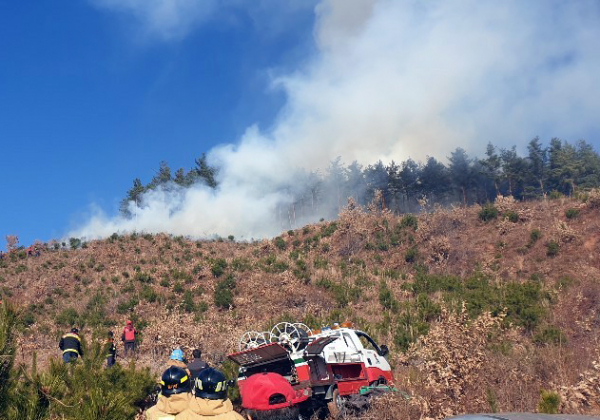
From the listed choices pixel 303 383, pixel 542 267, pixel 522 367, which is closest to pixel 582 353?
pixel 522 367

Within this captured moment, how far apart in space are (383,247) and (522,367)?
26.9 m

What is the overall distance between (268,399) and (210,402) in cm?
328

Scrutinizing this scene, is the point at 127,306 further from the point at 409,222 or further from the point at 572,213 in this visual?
the point at 572,213

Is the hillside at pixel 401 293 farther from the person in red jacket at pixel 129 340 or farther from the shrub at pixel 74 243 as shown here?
the shrub at pixel 74 243

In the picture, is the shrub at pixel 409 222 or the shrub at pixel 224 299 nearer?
the shrub at pixel 224 299

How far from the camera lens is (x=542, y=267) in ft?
87.1

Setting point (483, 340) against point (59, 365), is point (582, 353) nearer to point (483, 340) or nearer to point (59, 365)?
point (483, 340)

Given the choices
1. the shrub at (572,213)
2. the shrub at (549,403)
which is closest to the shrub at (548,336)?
the shrub at (549,403)

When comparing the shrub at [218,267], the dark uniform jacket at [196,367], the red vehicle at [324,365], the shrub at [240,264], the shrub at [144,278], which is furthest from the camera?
the shrub at [240,264]

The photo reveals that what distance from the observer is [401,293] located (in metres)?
25.4

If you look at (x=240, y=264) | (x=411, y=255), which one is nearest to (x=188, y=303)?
(x=240, y=264)

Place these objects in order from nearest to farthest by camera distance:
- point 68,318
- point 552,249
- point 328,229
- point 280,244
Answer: point 68,318 < point 552,249 < point 280,244 < point 328,229

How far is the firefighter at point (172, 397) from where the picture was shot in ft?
14.9

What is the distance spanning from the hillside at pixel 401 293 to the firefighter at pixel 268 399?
1.33 m
